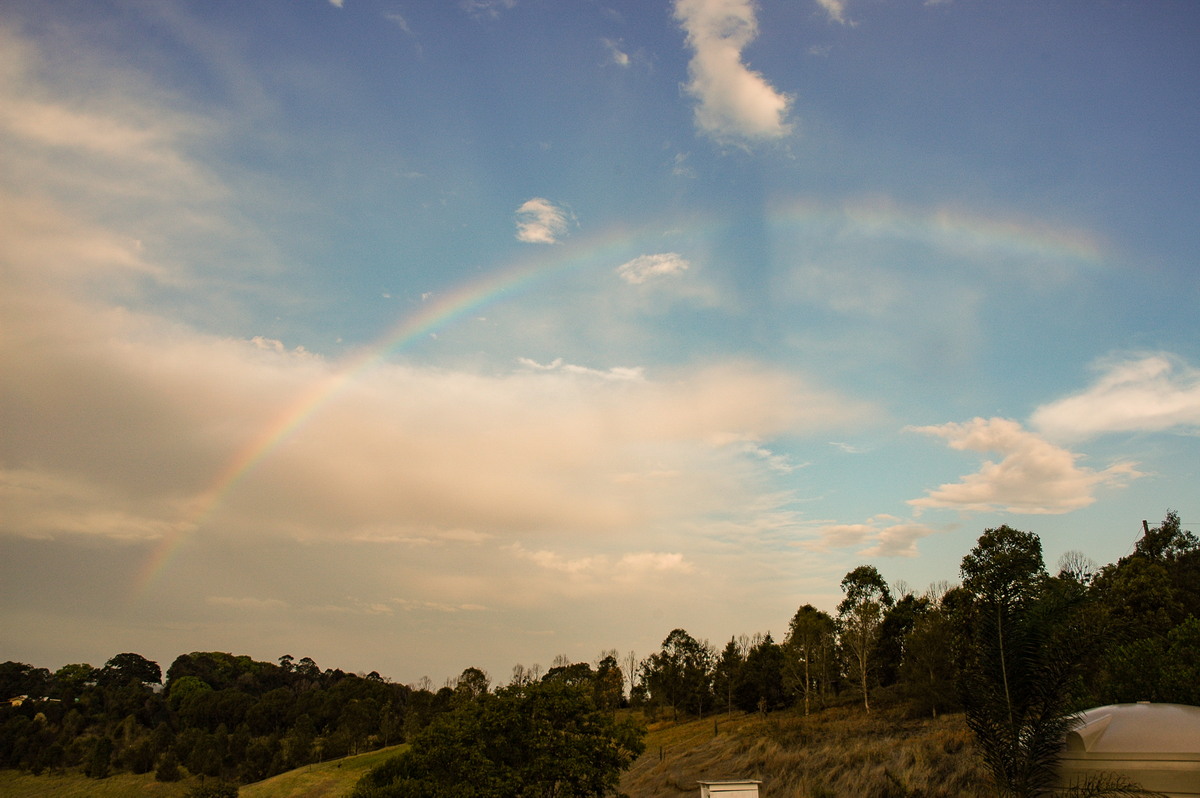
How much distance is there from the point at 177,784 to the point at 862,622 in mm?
82607

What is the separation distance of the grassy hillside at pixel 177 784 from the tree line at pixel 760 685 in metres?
2.48

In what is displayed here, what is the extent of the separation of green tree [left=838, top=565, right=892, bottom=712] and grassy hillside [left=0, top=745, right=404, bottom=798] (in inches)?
1705

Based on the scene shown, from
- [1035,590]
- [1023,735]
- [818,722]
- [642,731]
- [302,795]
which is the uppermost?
[1035,590]

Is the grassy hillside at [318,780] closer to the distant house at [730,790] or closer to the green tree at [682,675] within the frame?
the green tree at [682,675]

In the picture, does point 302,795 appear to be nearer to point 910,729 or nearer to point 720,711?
point 720,711

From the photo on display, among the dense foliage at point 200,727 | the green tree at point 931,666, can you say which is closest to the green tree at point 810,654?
the green tree at point 931,666

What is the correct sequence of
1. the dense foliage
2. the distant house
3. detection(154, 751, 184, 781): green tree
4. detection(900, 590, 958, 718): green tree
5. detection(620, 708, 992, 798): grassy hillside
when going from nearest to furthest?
the distant house, detection(620, 708, 992, 798): grassy hillside, detection(900, 590, 958, 718): green tree, detection(154, 751, 184, 781): green tree, the dense foliage

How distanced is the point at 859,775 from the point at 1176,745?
42.7 feet

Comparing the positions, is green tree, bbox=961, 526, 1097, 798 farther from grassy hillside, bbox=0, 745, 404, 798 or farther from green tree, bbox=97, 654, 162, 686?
green tree, bbox=97, 654, 162, 686

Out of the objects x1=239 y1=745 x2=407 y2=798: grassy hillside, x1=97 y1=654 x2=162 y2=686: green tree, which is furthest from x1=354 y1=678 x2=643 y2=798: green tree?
x1=97 y1=654 x2=162 y2=686: green tree

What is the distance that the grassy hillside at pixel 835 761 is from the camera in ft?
76.7

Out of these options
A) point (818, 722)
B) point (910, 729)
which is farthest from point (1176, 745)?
point (818, 722)

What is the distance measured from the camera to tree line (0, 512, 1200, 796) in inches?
604

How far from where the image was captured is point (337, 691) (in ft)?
328
